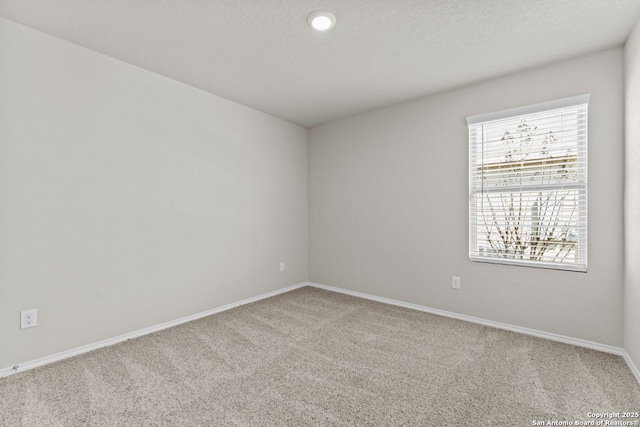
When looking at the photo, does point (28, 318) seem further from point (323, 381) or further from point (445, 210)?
point (445, 210)

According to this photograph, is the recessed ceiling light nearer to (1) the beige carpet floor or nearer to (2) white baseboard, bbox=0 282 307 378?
(1) the beige carpet floor

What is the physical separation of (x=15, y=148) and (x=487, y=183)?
3.84 meters

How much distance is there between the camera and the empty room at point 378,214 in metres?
1.78

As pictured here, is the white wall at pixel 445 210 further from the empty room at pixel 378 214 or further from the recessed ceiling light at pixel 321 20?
the recessed ceiling light at pixel 321 20

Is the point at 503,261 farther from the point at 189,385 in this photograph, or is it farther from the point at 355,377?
the point at 189,385

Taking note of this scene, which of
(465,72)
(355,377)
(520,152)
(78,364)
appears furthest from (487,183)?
(78,364)

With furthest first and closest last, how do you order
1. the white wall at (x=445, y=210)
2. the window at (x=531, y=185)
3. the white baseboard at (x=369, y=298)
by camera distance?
the window at (x=531, y=185) < the white wall at (x=445, y=210) < the white baseboard at (x=369, y=298)

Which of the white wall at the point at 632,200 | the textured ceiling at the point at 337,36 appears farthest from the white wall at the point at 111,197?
the white wall at the point at 632,200

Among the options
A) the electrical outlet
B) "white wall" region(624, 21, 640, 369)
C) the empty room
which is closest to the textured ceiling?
the empty room

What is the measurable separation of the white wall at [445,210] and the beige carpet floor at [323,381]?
0.36 metres

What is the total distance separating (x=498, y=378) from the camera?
191cm

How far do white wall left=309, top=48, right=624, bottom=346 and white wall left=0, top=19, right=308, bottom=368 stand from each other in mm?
1106

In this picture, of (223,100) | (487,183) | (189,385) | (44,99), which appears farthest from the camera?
(223,100)

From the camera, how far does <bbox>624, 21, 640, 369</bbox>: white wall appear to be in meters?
1.92
